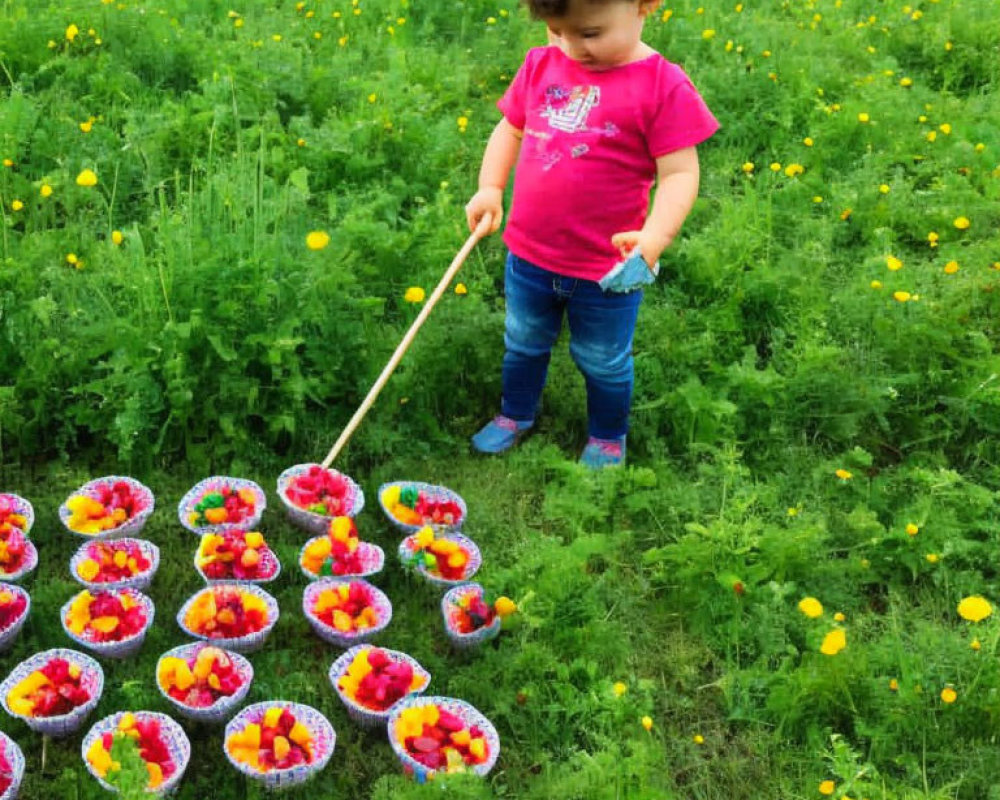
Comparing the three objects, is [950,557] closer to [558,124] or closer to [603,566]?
[603,566]

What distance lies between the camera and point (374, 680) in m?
2.89

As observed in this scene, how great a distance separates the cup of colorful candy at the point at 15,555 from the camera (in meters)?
3.10

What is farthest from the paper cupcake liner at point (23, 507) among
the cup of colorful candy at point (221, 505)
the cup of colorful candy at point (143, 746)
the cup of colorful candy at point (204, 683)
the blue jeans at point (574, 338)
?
the blue jeans at point (574, 338)

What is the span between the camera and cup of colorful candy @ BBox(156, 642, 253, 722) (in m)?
2.78

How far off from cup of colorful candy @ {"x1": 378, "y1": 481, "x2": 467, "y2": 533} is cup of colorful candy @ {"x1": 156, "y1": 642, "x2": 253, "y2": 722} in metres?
0.78

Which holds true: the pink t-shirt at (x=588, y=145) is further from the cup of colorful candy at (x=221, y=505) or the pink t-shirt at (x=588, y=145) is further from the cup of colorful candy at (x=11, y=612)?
the cup of colorful candy at (x=11, y=612)

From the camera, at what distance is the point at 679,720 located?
3070mm

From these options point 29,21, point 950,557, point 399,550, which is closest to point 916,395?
point 950,557

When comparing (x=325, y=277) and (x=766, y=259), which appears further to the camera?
(x=766, y=259)

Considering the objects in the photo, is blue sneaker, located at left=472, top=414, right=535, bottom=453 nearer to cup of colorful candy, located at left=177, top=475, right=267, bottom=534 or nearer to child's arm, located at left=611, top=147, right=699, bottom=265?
cup of colorful candy, located at left=177, top=475, right=267, bottom=534

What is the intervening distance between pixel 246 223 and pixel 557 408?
1.35 m

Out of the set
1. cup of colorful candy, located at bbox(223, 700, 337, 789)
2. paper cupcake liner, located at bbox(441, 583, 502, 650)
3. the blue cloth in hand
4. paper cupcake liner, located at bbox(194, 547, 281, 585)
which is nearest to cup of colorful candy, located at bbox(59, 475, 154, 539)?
paper cupcake liner, located at bbox(194, 547, 281, 585)

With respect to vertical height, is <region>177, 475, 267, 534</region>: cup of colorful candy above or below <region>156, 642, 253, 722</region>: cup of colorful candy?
below

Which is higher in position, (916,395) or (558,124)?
(558,124)
